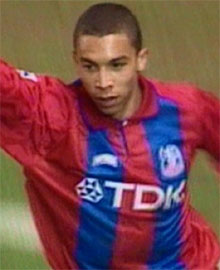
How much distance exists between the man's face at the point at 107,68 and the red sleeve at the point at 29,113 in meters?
0.05

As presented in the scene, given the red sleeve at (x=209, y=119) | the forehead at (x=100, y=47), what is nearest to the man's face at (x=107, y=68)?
the forehead at (x=100, y=47)

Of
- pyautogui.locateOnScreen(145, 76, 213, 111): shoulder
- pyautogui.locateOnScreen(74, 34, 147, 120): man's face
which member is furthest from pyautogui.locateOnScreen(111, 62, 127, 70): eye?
pyautogui.locateOnScreen(145, 76, 213, 111): shoulder

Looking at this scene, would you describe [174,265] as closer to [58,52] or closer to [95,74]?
[95,74]

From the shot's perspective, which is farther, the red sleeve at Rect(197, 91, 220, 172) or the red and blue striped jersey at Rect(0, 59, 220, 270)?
the red sleeve at Rect(197, 91, 220, 172)

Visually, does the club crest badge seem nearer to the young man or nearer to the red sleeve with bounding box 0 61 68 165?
the young man

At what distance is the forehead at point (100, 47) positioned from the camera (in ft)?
5.64

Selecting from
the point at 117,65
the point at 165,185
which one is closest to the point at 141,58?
the point at 117,65

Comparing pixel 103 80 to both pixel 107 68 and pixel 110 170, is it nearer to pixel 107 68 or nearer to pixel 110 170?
pixel 107 68

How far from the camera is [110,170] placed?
1772 mm

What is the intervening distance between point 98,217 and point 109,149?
0.09 m

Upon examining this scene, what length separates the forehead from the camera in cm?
172

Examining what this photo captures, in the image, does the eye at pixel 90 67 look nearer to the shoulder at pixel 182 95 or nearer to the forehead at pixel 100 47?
the forehead at pixel 100 47

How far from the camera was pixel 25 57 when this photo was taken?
3.08m

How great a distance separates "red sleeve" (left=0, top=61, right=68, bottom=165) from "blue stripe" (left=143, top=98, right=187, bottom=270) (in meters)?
0.14
